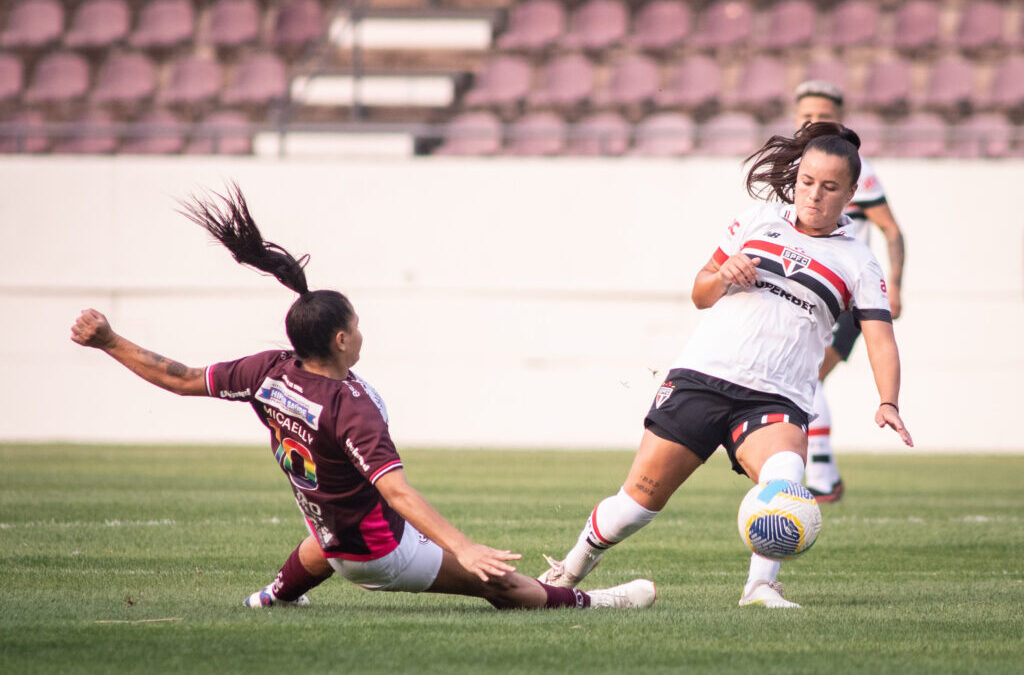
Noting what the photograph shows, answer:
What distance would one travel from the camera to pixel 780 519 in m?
4.72

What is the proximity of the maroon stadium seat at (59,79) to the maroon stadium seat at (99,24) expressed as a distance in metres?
0.38

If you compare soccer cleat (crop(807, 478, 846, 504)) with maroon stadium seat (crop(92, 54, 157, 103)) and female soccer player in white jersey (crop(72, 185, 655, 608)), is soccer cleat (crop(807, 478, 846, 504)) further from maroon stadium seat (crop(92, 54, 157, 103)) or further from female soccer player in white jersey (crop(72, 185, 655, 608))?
maroon stadium seat (crop(92, 54, 157, 103))

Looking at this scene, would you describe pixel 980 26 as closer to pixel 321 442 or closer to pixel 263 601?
pixel 263 601

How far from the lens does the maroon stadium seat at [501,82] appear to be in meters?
18.9

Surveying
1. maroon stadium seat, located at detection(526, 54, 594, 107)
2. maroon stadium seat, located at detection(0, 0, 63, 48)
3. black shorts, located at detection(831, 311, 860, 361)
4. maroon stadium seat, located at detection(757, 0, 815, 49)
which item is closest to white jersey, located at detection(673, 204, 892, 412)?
black shorts, located at detection(831, 311, 860, 361)

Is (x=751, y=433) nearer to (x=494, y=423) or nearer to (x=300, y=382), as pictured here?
(x=300, y=382)

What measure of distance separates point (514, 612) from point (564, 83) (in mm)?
14750

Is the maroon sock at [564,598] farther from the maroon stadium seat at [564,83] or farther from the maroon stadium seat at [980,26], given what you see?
the maroon stadium seat at [980,26]

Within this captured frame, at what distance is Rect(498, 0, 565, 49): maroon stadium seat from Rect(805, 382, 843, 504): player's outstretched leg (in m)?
11.2

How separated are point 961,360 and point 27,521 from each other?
10925 millimetres

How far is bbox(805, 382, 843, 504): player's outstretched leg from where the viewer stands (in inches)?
367

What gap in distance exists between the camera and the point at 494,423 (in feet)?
53.1

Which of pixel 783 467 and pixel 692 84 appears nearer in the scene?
pixel 783 467

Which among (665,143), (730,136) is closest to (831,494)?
(730,136)
